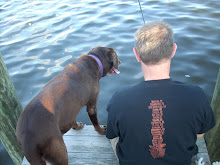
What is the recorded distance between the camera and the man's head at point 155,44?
5.49ft

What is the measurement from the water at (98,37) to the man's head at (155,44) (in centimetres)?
288

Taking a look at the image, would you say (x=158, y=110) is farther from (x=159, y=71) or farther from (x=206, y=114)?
(x=206, y=114)

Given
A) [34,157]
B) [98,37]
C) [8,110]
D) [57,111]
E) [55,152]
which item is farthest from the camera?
[98,37]

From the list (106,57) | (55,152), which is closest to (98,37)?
(106,57)

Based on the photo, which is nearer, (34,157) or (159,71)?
(159,71)

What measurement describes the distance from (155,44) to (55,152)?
1.50m

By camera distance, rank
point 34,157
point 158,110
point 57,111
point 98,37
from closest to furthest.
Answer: point 158,110
point 34,157
point 57,111
point 98,37

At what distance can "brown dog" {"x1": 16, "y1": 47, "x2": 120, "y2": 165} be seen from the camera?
2.01 m

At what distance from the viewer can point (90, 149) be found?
2.92 metres

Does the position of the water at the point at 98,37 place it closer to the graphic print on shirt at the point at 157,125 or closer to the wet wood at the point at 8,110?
the wet wood at the point at 8,110

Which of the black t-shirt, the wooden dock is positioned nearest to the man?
the black t-shirt

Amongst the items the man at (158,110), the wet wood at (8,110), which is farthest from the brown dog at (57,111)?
the man at (158,110)

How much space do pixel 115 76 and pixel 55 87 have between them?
9.54ft

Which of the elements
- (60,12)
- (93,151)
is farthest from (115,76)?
(60,12)
